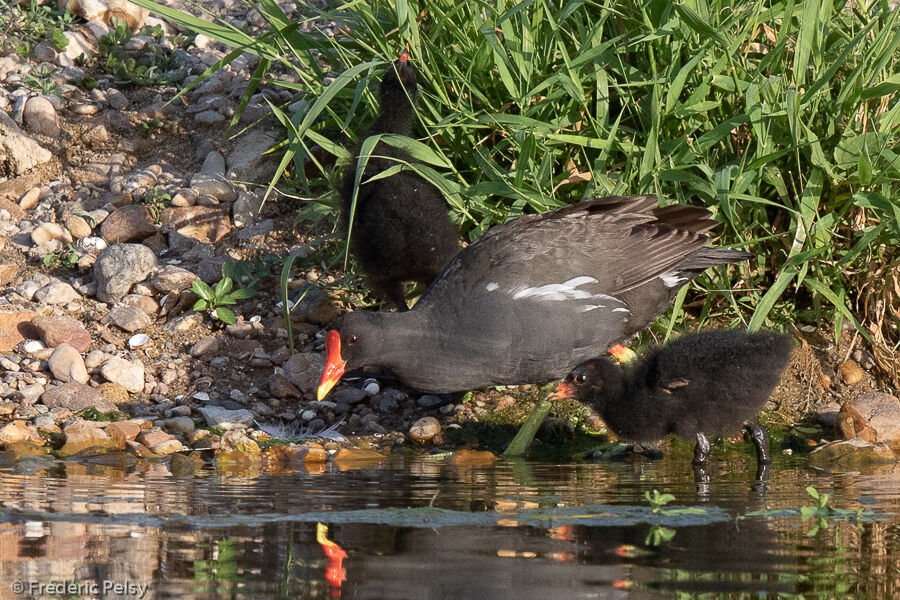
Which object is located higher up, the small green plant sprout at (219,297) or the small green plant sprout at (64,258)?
the small green plant sprout at (64,258)

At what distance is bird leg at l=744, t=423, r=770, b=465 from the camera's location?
5.18m

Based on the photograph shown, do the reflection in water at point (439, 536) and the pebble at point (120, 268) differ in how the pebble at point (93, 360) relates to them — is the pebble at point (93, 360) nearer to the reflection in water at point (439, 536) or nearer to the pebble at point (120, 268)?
the pebble at point (120, 268)

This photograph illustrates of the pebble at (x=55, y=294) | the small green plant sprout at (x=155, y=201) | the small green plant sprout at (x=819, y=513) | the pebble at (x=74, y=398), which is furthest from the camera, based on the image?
the small green plant sprout at (x=155, y=201)

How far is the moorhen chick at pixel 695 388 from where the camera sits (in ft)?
16.6

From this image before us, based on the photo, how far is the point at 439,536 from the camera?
336 centimetres

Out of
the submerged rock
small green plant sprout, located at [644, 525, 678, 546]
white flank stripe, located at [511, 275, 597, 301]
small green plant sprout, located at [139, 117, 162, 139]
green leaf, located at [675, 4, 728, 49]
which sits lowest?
small green plant sprout, located at [644, 525, 678, 546]

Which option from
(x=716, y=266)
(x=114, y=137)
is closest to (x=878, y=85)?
(x=716, y=266)

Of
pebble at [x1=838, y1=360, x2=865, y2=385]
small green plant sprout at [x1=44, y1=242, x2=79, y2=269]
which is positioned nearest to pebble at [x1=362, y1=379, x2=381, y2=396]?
small green plant sprout at [x1=44, y1=242, x2=79, y2=269]

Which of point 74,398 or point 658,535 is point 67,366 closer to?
point 74,398

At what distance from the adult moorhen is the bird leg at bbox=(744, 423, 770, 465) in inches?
29.0

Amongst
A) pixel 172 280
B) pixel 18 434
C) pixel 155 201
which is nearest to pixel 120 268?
pixel 172 280

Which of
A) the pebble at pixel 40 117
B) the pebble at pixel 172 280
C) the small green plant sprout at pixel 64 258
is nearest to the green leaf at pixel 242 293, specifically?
the pebble at pixel 172 280

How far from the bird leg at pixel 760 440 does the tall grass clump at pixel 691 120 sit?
1.58ft

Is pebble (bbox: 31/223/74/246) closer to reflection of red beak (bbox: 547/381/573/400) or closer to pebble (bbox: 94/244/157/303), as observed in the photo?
pebble (bbox: 94/244/157/303)
